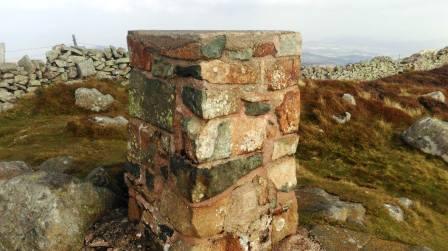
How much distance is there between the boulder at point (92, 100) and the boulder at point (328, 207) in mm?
10511

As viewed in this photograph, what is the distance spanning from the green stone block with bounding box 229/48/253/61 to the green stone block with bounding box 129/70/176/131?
628mm

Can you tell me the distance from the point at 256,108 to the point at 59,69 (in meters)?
16.4

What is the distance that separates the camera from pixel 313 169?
11.8 metres

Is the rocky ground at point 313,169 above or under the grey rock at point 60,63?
under

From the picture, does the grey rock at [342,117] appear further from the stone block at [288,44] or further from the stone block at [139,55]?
the stone block at [139,55]

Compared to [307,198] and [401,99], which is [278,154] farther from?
[401,99]

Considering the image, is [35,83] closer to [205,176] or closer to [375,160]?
[375,160]

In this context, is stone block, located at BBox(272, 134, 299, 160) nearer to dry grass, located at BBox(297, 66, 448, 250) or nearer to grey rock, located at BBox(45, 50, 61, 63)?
dry grass, located at BBox(297, 66, 448, 250)

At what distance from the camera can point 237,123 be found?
399cm

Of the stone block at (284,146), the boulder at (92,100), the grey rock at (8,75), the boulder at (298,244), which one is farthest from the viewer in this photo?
the grey rock at (8,75)

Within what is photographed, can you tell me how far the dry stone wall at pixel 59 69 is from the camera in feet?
56.5

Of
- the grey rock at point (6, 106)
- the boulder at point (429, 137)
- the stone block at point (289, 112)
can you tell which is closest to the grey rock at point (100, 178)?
the stone block at point (289, 112)

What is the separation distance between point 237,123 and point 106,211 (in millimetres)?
2236

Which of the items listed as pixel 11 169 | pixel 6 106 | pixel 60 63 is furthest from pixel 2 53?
pixel 11 169
